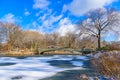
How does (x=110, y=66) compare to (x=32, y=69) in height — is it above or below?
above

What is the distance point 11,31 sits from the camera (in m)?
63.0

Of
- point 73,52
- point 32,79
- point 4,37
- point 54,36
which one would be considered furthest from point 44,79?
point 54,36

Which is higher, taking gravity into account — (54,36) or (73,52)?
(54,36)

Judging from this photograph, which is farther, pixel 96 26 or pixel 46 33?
pixel 46 33

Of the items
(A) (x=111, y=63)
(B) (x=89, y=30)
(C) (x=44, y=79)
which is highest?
(B) (x=89, y=30)

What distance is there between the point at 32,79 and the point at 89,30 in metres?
33.7

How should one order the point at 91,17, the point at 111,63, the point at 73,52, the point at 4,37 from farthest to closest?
the point at 4,37, the point at 91,17, the point at 73,52, the point at 111,63

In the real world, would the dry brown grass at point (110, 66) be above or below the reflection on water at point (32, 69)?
above

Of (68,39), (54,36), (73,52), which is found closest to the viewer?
(73,52)

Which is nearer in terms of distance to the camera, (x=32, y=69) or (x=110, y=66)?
(x=110, y=66)

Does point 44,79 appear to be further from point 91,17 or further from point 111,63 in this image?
point 91,17

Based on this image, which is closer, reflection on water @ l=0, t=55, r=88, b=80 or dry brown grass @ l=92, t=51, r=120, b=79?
dry brown grass @ l=92, t=51, r=120, b=79

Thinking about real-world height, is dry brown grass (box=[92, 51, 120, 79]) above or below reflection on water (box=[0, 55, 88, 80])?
above

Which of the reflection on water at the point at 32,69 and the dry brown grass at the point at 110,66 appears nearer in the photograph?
the dry brown grass at the point at 110,66
